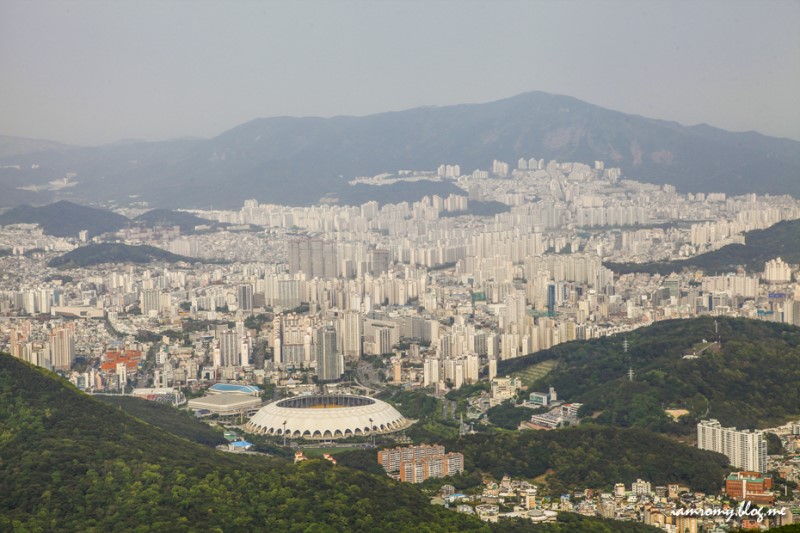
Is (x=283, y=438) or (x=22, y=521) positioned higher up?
(x=22, y=521)

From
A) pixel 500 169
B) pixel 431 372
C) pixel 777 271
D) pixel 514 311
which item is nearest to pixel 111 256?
pixel 514 311

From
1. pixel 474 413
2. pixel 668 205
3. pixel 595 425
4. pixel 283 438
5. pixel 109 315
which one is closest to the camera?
pixel 595 425

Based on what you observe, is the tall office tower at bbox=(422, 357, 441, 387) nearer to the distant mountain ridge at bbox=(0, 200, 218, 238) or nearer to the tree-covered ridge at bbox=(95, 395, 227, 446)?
the tree-covered ridge at bbox=(95, 395, 227, 446)

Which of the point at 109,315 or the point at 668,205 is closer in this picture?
the point at 109,315

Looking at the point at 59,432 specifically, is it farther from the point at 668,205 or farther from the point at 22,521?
the point at 668,205

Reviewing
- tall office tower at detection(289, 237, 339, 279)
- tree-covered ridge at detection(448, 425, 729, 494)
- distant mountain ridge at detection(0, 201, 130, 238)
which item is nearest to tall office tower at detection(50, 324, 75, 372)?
tree-covered ridge at detection(448, 425, 729, 494)

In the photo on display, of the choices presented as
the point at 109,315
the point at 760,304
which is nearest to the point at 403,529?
the point at 760,304

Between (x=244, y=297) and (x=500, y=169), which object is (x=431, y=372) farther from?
(x=500, y=169)

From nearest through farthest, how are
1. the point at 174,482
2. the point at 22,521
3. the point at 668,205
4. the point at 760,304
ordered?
the point at 22,521, the point at 174,482, the point at 760,304, the point at 668,205
